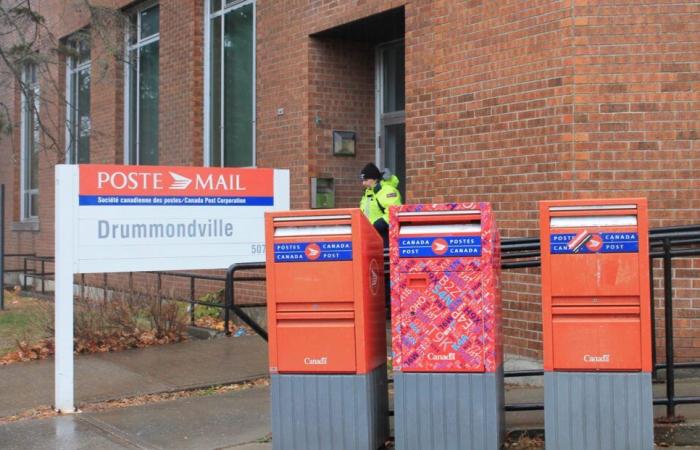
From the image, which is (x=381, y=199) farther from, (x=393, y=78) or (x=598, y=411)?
(x=598, y=411)

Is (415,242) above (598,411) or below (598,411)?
above

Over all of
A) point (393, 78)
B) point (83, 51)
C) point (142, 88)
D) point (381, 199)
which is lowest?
point (381, 199)

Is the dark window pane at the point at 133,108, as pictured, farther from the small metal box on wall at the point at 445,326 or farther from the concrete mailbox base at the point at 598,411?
the concrete mailbox base at the point at 598,411

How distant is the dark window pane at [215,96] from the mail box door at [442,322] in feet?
26.5

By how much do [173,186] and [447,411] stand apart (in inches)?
137

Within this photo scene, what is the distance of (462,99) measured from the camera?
27.4 feet

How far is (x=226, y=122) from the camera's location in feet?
41.5

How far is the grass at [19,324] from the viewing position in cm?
1017

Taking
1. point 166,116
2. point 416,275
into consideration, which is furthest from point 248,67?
point 416,275

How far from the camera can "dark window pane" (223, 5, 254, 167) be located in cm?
1214

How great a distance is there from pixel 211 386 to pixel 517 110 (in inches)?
145

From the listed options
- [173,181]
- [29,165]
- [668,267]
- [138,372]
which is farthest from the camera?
[29,165]

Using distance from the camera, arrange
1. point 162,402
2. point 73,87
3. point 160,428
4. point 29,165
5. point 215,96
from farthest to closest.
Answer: point 29,165
point 73,87
point 215,96
point 162,402
point 160,428

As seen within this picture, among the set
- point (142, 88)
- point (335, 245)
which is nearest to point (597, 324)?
point (335, 245)
